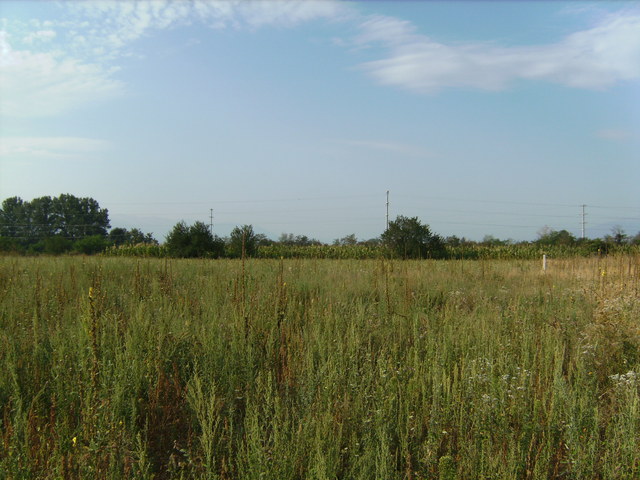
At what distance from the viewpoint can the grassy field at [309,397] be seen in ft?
9.04

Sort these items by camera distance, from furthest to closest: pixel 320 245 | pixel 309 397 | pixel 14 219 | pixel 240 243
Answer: pixel 14 219 < pixel 320 245 < pixel 240 243 < pixel 309 397

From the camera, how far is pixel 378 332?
17.0 ft

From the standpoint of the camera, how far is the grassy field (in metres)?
2.76

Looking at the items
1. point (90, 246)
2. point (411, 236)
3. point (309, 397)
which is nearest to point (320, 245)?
point (411, 236)

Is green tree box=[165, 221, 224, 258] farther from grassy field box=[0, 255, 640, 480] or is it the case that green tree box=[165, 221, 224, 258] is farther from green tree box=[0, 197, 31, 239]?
green tree box=[0, 197, 31, 239]

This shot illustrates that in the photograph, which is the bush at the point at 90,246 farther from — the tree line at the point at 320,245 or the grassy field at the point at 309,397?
the grassy field at the point at 309,397

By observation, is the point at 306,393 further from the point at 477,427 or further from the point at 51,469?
the point at 51,469

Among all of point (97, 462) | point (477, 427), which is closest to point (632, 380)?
point (477, 427)

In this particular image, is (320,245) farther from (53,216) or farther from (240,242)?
(53,216)

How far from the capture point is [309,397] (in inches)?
132

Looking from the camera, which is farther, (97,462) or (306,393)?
(306,393)

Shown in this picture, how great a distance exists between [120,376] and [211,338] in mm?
1031

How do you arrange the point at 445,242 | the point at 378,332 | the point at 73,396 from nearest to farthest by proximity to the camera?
the point at 73,396 < the point at 378,332 < the point at 445,242

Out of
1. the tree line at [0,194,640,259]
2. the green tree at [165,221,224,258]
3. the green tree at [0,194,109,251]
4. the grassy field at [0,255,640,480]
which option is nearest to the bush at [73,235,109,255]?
the tree line at [0,194,640,259]
